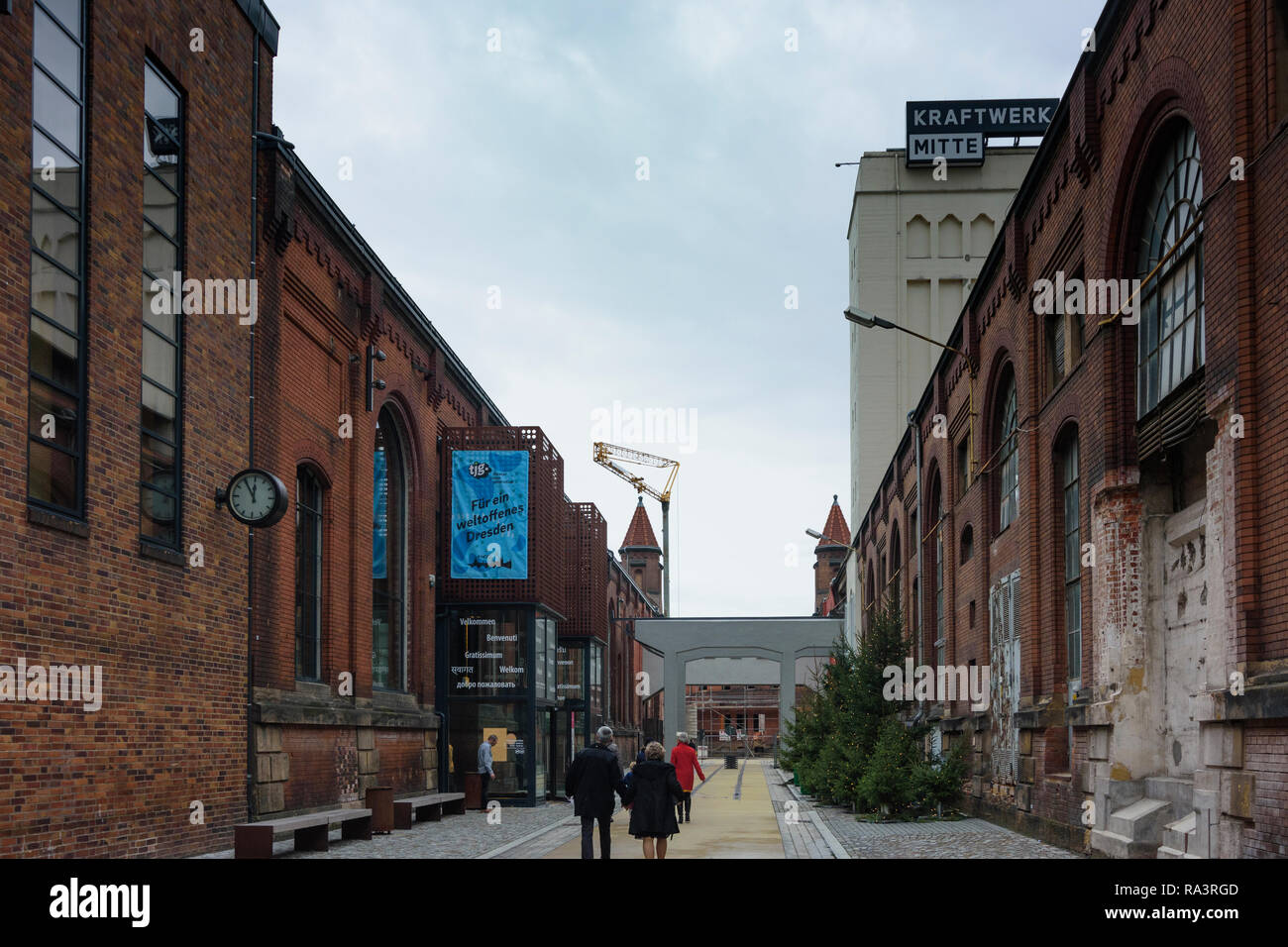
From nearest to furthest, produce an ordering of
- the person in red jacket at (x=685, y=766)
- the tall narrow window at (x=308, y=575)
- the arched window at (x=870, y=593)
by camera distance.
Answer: the tall narrow window at (x=308, y=575), the person in red jacket at (x=685, y=766), the arched window at (x=870, y=593)

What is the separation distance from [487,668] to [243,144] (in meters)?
14.7

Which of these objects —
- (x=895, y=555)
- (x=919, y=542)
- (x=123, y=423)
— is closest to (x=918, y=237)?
(x=895, y=555)

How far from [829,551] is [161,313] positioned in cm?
9566

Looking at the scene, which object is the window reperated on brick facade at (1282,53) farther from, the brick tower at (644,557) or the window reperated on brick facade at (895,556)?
the brick tower at (644,557)

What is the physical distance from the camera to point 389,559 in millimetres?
27906

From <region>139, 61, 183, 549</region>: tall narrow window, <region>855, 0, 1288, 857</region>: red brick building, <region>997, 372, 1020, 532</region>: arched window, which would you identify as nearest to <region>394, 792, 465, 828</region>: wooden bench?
<region>139, 61, 183, 549</region>: tall narrow window

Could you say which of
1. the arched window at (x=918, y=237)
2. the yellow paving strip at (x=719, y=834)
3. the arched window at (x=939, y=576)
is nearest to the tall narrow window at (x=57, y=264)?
the yellow paving strip at (x=719, y=834)

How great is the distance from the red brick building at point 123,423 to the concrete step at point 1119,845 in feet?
32.9

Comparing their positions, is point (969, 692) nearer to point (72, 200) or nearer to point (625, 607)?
point (72, 200)

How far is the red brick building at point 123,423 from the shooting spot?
1252 centimetres

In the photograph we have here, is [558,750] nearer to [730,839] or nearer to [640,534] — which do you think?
[730,839]

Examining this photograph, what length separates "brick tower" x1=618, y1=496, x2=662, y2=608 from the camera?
117m

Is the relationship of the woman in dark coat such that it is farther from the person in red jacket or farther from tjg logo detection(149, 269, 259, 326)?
the person in red jacket

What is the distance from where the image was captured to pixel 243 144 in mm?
18594
